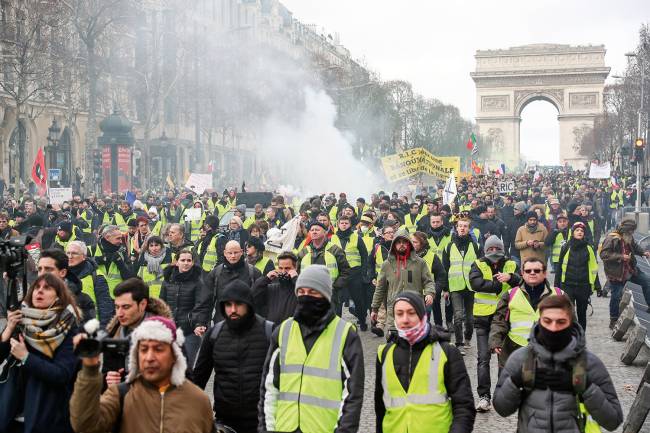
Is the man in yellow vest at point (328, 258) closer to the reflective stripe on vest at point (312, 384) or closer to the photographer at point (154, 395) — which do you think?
the reflective stripe on vest at point (312, 384)

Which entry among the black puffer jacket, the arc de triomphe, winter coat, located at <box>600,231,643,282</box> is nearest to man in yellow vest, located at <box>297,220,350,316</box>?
the black puffer jacket

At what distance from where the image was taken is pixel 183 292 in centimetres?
845

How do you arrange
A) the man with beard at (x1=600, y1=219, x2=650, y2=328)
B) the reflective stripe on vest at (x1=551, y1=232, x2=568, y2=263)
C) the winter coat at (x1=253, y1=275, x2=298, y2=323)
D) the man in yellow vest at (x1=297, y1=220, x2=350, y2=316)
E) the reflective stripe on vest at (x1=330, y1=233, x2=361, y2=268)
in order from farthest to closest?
the reflective stripe on vest at (x1=551, y1=232, x2=568, y2=263) < the reflective stripe on vest at (x1=330, y1=233, x2=361, y2=268) < the man with beard at (x1=600, y1=219, x2=650, y2=328) < the man in yellow vest at (x1=297, y1=220, x2=350, y2=316) < the winter coat at (x1=253, y1=275, x2=298, y2=323)

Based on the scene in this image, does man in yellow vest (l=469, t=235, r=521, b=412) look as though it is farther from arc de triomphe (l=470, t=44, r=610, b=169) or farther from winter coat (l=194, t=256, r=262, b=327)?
arc de triomphe (l=470, t=44, r=610, b=169)

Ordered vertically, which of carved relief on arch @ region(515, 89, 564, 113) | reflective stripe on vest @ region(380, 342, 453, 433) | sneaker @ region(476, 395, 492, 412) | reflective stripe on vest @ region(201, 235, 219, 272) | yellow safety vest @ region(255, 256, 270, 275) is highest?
carved relief on arch @ region(515, 89, 564, 113)

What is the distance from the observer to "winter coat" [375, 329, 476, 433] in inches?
195

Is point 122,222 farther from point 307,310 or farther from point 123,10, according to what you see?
point 123,10

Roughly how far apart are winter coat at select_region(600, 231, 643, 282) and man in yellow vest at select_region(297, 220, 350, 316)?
3.61m

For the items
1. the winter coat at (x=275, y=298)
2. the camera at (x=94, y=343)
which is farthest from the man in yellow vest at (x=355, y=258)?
the camera at (x=94, y=343)

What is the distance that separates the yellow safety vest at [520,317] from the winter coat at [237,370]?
2119mm

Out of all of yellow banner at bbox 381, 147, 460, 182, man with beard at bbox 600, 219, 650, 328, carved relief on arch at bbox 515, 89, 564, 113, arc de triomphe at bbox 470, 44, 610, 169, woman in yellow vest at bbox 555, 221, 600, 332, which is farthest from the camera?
carved relief on arch at bbox 515, 89, 564, 113

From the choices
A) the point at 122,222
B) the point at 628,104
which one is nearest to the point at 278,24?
the point at 628,104

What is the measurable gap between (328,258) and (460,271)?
1543mm

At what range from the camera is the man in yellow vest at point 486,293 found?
8.59 metres
